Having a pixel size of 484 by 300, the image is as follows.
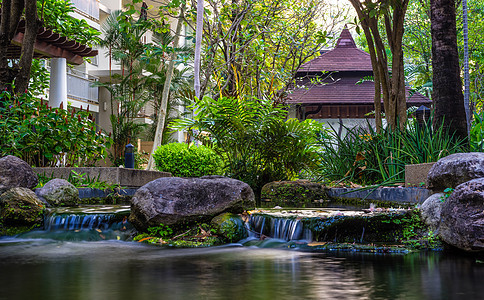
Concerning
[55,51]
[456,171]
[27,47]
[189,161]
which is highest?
[55,51]

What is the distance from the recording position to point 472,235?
4711 millimetres

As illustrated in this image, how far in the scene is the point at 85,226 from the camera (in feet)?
22.3

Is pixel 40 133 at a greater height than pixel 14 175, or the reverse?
pixel 40 133

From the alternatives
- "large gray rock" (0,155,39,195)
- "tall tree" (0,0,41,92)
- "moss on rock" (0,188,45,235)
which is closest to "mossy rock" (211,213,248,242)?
"moss on rock" (0,188,45,235)

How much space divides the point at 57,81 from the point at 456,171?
12.6m

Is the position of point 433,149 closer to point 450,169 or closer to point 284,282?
point 450,169

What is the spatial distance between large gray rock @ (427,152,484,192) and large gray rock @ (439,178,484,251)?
2.07 feet

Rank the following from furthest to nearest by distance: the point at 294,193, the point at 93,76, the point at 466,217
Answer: the point at 93,76, the point at 294,193, the point at 466,217

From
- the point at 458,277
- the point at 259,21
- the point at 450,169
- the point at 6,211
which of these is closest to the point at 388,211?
the point at 450,169

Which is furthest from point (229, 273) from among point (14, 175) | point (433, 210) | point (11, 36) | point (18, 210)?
point (11, 36)

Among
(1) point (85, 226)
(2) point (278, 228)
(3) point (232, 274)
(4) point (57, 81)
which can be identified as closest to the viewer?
(3) point (232, 274)

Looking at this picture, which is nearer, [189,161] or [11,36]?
[11,36]

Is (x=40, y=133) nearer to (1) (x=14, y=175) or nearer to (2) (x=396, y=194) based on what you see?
(1) (x=14, y=175)

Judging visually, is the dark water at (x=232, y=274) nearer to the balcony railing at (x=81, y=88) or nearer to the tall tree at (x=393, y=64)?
the tall tree at (x=393, y=64)
